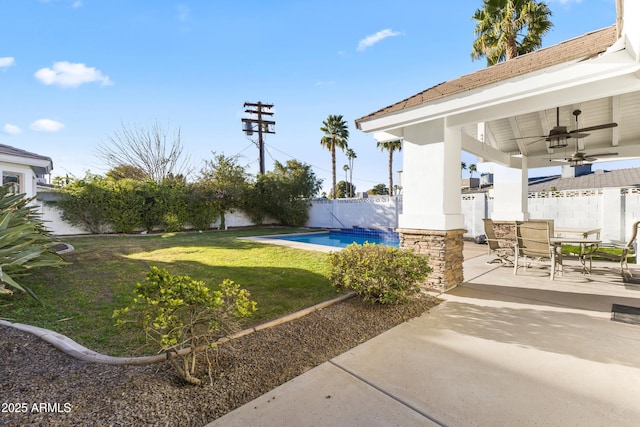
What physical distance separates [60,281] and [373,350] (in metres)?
6.20

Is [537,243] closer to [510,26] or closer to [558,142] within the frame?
[558,142]

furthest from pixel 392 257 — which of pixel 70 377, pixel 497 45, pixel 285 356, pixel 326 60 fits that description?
pixel 497 45

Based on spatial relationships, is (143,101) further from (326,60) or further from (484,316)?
(484,316)

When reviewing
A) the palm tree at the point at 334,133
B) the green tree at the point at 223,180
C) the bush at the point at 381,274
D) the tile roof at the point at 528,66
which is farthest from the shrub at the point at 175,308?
the palm tree at the point at 334,133

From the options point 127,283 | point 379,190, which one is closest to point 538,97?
point 127,283

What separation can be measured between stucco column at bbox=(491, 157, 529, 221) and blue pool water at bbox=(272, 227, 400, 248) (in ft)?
19.9

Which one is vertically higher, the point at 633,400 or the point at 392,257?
the point at 392,257

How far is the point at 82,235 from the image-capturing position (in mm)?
15164

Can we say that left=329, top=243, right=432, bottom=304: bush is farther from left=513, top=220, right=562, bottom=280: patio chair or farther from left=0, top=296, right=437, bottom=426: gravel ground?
left=513, top=220, right=562, bottom=280: patio chair

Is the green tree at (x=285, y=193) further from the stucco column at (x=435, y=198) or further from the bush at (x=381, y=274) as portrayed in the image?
the bush at (x=381, y=274)

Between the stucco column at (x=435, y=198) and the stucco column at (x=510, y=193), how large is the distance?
16.9 feet

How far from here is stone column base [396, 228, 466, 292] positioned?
5020 millimetres

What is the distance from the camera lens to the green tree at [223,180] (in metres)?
18.6

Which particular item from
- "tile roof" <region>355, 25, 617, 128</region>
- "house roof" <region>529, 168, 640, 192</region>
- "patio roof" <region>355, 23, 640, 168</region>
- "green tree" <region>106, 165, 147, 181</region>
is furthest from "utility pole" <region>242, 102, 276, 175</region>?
"house roof" <region>529, 168, 640, 192</region>
